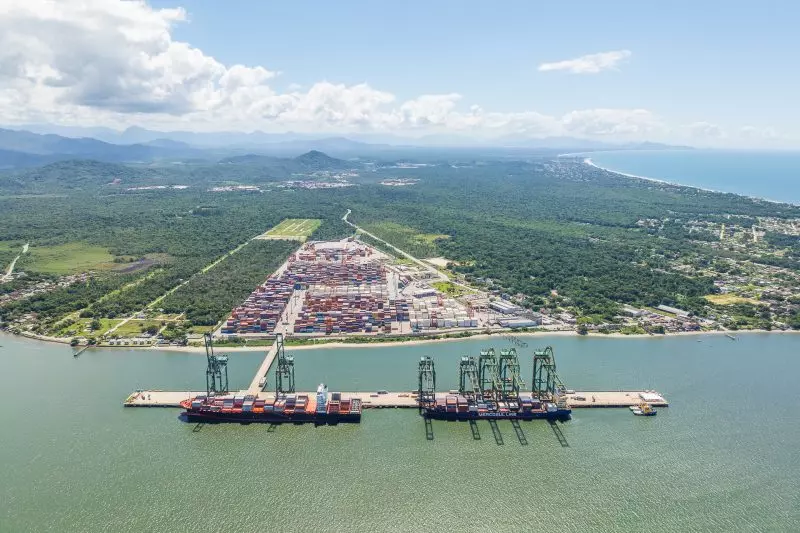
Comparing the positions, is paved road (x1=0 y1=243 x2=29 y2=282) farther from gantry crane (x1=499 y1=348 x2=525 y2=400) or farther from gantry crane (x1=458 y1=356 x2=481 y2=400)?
gantry crane (x1=499 y1=348 x2=525 y2=400)

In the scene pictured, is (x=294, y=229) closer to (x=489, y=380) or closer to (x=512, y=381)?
(x=489, y=380)

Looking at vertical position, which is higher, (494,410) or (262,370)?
(262,370)

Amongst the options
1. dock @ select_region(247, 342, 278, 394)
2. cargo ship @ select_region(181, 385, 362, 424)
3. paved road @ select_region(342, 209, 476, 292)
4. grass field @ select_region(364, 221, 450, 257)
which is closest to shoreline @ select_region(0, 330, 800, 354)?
dock @ select_region(247, 342, 278, 394)

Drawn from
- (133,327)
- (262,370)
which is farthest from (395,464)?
(133,327)

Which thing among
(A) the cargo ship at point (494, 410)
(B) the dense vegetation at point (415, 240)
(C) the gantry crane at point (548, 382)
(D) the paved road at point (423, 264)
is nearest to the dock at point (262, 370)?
(B) the dense vegetation at point (415, 240)

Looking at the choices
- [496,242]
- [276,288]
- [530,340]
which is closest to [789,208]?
[496,242]

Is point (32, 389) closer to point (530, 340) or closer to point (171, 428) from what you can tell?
point (171, 428)

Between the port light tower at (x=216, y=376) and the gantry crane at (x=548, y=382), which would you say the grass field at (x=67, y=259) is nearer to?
the port light tower at (x=216, y=376)
